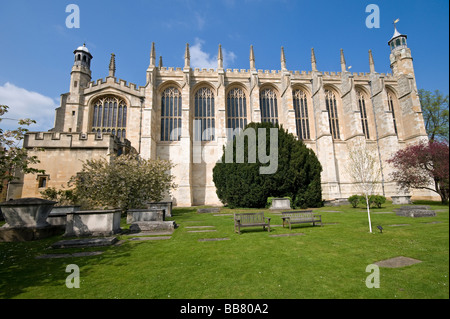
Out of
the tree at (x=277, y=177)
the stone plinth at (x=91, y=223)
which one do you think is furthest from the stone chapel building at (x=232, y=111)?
the stone plinth at (x=91, y=223)

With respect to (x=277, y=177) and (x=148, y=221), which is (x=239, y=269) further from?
(x=277, y=177)

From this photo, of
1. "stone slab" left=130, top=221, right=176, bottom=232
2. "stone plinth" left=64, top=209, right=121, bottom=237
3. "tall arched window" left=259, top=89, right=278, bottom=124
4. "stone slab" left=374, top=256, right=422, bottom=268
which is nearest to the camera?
"stone slab" left=374, top=256, right=422, bottom=268

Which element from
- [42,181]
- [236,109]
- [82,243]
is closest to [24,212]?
[82,243]

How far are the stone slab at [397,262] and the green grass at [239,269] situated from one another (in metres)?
0.15

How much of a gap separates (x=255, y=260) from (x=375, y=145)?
28.0m

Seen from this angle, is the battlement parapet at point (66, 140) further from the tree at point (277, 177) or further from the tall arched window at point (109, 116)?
the tree at point (277, 177)

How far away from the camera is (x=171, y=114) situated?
25.0 m

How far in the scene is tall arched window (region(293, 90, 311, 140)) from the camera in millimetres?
26438

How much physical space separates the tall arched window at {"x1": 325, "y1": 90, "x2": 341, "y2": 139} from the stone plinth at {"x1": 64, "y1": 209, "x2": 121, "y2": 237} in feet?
85.9

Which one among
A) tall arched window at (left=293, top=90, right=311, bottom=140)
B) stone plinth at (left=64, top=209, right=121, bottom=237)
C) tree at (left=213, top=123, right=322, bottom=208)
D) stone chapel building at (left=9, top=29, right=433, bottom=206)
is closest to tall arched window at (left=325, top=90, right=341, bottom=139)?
stone chapel building at (left=9, top=29, right=433, bottom=206)

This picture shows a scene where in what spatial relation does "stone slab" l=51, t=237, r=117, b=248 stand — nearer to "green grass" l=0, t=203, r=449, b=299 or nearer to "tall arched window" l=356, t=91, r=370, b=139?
"green grass" l=0, t=203, r=449, b=299

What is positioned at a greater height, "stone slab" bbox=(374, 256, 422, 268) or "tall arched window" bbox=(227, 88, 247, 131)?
"tall arched window" bbox=(227, 88, 247, 131)

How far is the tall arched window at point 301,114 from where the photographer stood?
2644cm
